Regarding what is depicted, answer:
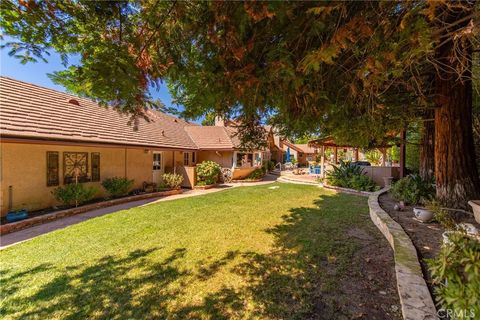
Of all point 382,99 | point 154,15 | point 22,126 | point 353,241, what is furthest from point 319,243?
point 22,126

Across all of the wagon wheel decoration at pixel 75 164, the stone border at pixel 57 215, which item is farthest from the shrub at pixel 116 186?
the wagon wheel decoration at pixel 75 164

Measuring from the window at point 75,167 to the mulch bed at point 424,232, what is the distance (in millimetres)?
11320

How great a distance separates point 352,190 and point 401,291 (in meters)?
10.0

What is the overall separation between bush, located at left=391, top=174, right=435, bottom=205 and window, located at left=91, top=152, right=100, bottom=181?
12.1 metres

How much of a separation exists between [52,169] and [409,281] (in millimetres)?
11098

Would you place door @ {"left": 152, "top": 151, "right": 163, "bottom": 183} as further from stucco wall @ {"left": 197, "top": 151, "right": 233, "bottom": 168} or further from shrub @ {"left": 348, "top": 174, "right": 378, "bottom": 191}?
shrub @ {"left": 348, "top": 174, "right": 378, "bottom": 191}

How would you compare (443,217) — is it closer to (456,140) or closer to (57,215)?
(456,140)

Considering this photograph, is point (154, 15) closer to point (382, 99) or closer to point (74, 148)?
point (382, 99)

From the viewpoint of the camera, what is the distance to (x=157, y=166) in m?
14.9

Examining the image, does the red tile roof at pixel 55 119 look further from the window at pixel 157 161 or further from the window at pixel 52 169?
the window at pixel 157 161

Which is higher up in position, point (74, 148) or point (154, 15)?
point (154, 15)

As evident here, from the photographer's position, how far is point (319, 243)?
16.7ft

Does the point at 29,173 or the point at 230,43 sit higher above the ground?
the point at 230,43

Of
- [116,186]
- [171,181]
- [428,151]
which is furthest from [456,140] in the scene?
[171,181]
